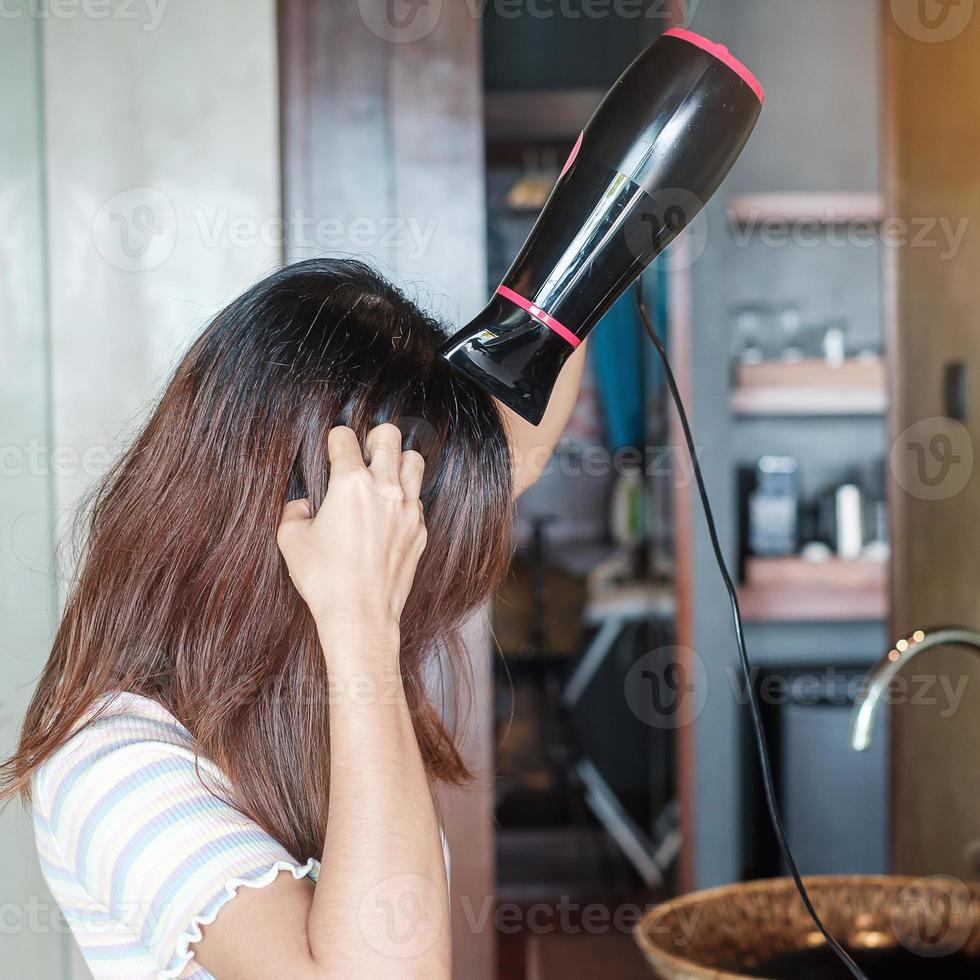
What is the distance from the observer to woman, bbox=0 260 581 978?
628 mm

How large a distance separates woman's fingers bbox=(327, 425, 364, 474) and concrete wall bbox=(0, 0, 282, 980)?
2.21 ft

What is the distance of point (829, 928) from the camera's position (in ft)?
3.52

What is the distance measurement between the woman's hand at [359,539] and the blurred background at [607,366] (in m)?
0.35

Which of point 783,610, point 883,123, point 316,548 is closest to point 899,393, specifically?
point 883,123

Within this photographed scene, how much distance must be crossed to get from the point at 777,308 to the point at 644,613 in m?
1.07

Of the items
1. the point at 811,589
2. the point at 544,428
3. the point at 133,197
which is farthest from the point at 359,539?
the point at 811,589

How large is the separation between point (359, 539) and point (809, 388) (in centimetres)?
217

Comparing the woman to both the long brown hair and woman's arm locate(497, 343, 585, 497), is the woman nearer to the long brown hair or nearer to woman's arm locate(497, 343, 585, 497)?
the long brown hair

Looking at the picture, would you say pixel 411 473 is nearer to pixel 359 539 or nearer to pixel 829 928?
pixel 359 539

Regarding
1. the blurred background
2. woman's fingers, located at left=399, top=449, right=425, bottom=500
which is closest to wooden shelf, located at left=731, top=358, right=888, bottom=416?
the blurred background

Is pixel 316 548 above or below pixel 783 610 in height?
above

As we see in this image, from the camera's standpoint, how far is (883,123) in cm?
212

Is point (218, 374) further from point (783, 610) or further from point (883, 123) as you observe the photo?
point (783, 610)

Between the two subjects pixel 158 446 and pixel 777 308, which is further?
pixel 777 308
